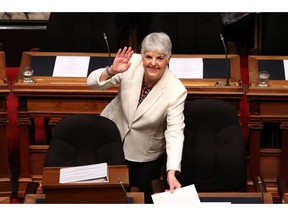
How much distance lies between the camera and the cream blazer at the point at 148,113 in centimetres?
194

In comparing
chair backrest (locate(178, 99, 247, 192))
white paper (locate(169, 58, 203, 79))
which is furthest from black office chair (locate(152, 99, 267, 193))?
white paper (locate(169, 58, 203, 79))

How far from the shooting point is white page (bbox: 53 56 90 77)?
242 centimetres

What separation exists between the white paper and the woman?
39 cm

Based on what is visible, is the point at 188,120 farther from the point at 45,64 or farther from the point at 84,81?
the point at 45,64

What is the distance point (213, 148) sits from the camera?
202cm

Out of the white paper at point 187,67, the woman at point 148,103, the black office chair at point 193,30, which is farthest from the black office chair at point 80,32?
the woman at point 148,103

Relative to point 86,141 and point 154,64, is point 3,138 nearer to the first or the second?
point 86,141

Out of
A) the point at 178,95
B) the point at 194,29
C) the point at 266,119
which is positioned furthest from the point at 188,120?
the point at 194,29

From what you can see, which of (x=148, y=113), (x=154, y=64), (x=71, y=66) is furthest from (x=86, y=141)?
(x=71, y=66)

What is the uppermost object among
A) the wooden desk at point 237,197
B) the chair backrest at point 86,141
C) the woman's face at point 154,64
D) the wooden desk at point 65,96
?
the woman's face at point 154,64

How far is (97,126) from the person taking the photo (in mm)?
1979

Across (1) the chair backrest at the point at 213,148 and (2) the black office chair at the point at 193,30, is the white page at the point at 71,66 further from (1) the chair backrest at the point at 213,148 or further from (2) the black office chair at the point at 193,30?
(1) the chair backrest at the point at 213,148

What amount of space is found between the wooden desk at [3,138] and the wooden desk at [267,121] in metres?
0.81
